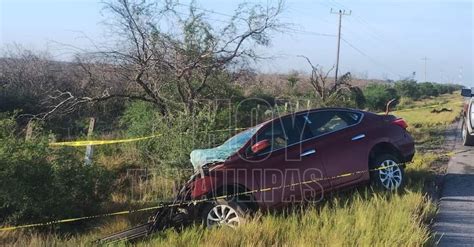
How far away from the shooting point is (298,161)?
7.66 m

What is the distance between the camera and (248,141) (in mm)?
7750

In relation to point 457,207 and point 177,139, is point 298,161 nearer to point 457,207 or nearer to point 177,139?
point 457,207

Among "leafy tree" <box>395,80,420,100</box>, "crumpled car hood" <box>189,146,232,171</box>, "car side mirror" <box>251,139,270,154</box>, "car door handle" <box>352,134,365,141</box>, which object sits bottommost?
"crumpled car hood" <box>189,146,232,171</box>

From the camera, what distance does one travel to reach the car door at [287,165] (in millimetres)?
7407

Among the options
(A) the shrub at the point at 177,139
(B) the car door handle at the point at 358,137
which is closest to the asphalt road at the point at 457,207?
(B) the car door handle at the point at 358,137

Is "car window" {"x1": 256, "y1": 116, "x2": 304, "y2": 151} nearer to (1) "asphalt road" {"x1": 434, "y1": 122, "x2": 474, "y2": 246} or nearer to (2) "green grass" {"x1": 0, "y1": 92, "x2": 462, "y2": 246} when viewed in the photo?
(2) "green grass" {"x1": 0, "y1": 92, "x2": 462, "y2": 246}

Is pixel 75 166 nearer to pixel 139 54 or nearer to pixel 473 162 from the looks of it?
pixel 139 54

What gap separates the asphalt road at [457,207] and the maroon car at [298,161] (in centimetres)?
88

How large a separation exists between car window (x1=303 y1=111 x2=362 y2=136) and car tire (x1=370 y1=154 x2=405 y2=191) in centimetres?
73

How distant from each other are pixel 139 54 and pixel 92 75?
198cm

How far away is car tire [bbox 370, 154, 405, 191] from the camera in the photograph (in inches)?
329

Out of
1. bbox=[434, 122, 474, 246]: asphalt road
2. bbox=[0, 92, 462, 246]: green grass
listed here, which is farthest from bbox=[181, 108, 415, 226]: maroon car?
bbox=[434, 122, 474, 246]: asphalt road

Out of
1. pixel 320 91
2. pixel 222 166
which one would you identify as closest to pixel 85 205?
pixel 222 166

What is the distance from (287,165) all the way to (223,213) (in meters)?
1.19
